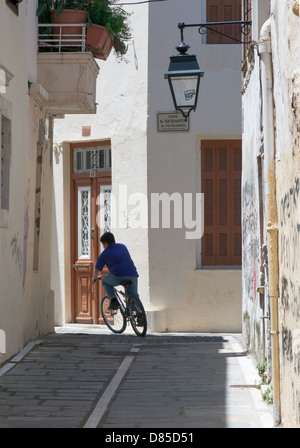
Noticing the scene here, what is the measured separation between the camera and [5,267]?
10.1m

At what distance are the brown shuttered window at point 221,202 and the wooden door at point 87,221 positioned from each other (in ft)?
6.34

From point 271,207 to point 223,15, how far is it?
33.0 ft

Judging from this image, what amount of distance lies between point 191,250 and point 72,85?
4.47 metres

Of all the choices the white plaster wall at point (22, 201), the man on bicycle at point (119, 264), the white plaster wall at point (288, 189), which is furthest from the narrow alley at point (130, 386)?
the man on bicycle at point (119, 264)

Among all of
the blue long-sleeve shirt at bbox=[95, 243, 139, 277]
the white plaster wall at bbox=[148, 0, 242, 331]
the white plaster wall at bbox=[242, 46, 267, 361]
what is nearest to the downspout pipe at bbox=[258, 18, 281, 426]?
the white plaster wall at bbox=[242, 46, 267, 361]

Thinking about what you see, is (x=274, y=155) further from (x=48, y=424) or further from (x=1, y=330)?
(x=1, y=330)

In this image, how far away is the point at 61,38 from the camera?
12.9 metres

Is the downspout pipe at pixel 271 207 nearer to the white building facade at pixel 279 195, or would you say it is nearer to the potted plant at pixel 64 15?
the white building facade at pixel 279 195

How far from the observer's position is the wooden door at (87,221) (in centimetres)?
1673

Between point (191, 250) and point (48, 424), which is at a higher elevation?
point (191, 250)

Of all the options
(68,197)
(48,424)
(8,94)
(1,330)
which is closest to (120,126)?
(68,197)

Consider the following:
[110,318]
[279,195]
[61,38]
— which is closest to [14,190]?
[61,38]

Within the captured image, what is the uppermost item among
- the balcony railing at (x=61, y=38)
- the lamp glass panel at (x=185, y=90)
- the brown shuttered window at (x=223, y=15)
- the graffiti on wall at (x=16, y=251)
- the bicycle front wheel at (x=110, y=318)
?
the brown shuttered window at (x=223, y=15)

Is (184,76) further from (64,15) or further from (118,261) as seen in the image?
(118,261)
